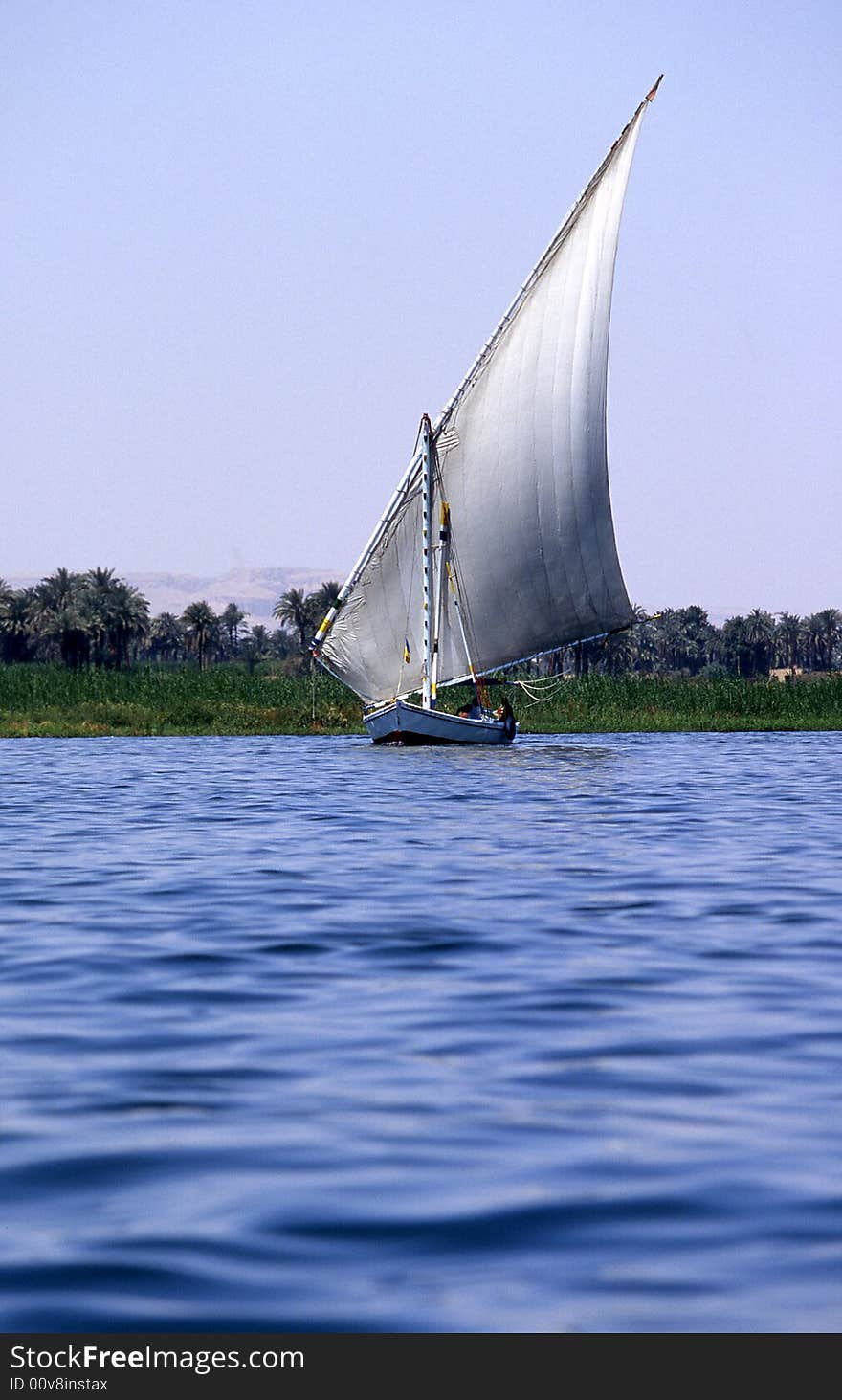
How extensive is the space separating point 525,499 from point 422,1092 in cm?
3676

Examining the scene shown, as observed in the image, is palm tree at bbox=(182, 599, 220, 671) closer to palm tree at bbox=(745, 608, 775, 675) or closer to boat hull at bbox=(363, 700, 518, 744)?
palm tree at bbox=(745, 608, 775, 675)

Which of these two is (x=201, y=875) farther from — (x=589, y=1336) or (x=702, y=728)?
(x=702, y=728)

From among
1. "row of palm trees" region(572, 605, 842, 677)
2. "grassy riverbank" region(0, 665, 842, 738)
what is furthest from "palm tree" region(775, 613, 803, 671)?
"grassy riverbank" region(0, 665, 842, 738)

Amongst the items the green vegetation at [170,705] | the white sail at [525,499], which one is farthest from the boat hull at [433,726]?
the green vegetation at [170,705]

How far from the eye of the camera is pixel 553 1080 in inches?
326

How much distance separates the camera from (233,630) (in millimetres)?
199125

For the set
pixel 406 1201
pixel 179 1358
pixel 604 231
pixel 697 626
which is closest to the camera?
pixel 179 1358

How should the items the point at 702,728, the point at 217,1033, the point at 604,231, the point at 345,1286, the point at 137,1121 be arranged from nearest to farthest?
the point at 345,1286 < the point at 137,1121 < the point at 217,1033 < the point at 604,231 < the point at 702,728

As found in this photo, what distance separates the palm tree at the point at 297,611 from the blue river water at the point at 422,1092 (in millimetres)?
118684

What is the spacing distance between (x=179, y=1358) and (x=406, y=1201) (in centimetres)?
150

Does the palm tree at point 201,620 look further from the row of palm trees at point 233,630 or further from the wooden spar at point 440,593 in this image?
the wooden spar at point 440,593

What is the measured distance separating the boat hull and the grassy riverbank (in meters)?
11.8

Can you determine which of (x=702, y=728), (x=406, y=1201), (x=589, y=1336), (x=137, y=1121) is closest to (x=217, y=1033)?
(x=137, y=1121)

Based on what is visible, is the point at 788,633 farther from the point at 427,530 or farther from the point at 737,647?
the point at 427,530
